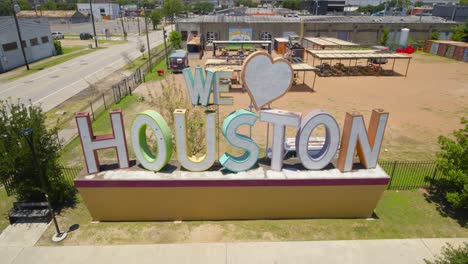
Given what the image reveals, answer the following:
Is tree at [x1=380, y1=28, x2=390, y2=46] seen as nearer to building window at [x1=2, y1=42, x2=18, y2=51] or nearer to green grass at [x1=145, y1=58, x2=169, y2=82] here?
green grass at [x1=145, y1=58, x2=169, y2=82]

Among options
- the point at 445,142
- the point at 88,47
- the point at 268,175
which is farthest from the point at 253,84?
the point at 88,47

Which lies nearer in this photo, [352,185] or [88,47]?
[352,185]

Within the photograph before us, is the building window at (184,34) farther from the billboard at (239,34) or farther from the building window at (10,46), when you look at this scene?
the building window at (10,46)

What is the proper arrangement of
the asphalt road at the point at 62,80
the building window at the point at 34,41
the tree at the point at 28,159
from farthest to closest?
the building window at the point at 34,41
the asphalt road at the point at 62,80
the tree at the point at 28,159

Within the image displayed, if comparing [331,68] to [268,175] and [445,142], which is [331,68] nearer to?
[445,142]

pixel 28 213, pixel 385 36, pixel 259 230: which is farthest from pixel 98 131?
pixel 385 36

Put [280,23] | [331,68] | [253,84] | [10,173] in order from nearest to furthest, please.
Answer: [253,84] < [10,173] < [331,68] < [280,23]

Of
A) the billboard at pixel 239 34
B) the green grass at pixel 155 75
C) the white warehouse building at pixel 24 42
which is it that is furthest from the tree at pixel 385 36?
the white warehouse building at pixel 24 42
